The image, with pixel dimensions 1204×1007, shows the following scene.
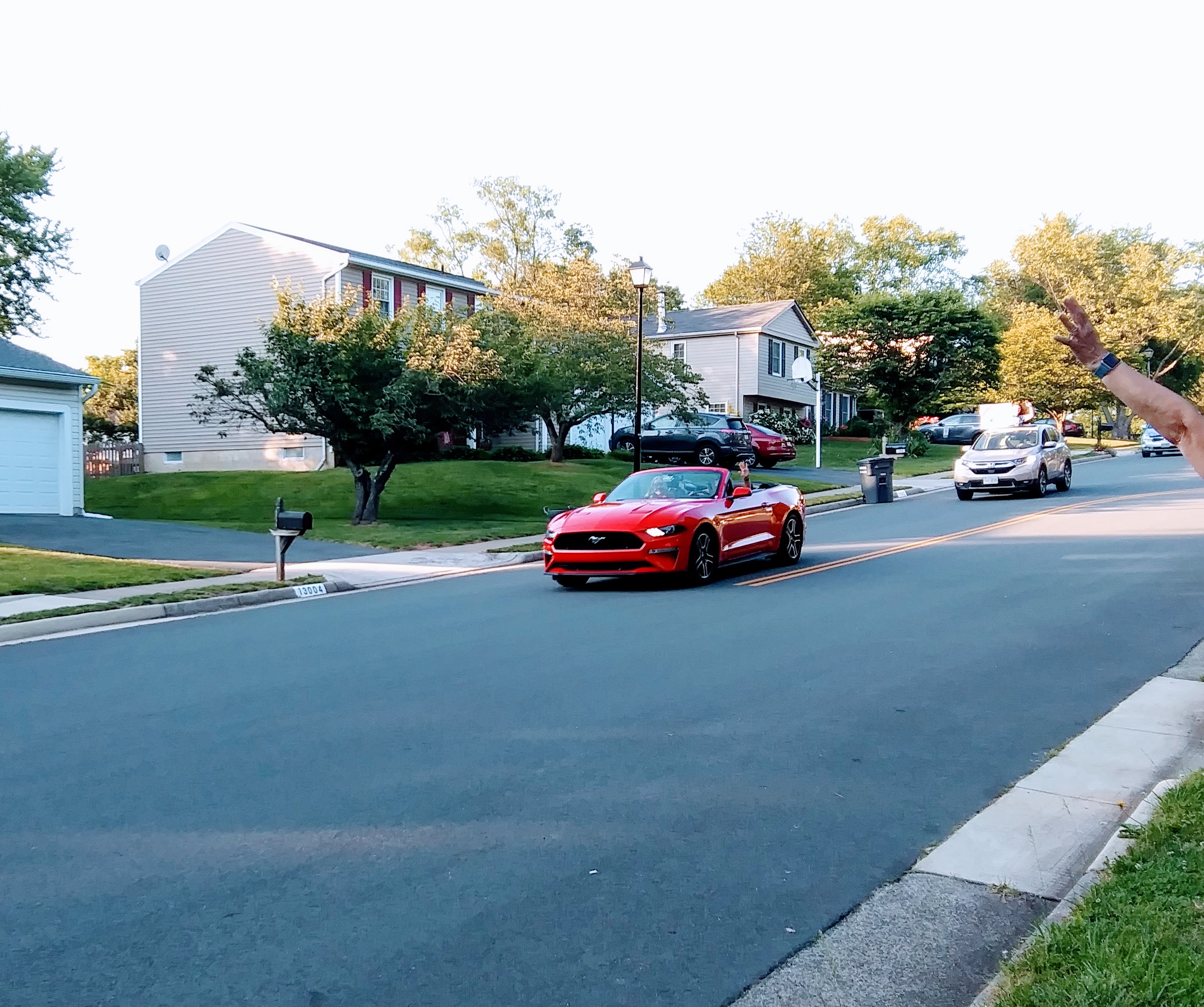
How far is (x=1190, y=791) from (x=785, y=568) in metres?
10.3

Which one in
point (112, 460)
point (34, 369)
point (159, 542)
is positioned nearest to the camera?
point (159, 542)

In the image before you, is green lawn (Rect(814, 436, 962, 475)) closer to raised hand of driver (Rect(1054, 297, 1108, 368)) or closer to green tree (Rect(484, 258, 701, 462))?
green tree (Rect(484, 258, 701, 462))

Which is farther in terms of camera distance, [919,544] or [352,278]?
[352,278]

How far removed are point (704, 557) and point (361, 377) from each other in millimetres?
11343

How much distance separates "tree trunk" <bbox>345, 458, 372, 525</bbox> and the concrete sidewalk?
61.2ft

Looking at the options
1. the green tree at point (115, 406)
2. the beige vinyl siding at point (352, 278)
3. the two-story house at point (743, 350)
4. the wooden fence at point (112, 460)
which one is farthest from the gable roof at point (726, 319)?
the green tree at point (115, 406)

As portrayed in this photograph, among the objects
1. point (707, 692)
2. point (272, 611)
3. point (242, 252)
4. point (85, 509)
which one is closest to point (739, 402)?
point (242, 252)

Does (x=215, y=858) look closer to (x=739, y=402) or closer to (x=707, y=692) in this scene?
(x=707, y=692)

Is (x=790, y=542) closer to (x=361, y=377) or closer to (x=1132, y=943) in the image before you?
(x=361, y=377)

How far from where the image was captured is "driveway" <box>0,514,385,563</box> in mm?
17859

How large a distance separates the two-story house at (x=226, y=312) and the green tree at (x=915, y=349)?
18.1 metres

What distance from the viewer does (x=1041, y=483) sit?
25.8 meters

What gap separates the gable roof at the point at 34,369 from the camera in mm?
24656

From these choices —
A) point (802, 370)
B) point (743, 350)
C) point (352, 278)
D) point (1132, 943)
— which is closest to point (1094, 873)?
point (1132, 943)
